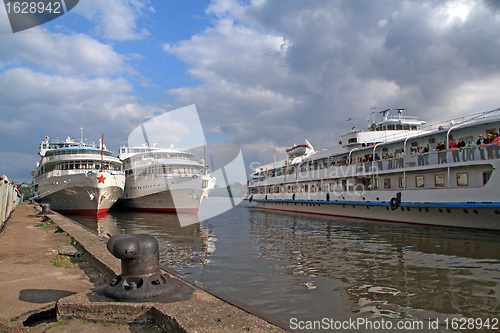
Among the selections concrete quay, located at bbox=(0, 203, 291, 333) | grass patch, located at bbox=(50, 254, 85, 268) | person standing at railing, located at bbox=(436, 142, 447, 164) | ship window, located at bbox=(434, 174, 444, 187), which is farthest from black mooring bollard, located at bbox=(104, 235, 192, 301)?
ship window, located at bbox=(434, 174, 444, 187)

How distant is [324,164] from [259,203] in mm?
18362

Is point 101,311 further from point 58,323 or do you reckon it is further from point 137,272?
point 137,272

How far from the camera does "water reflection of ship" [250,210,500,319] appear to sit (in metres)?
6.80

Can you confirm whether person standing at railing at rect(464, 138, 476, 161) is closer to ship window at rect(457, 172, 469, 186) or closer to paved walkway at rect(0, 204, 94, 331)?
ship window at rect(457, 172, 469, 186)

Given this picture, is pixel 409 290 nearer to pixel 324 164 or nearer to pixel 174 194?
pixel 324 164

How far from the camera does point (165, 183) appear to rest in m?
37.4

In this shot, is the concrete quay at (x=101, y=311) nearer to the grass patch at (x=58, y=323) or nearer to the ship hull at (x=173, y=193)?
the grass patch at (x=58, y=323)

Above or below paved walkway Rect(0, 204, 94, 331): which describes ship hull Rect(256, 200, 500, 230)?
below

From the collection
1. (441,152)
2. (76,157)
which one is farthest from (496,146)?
(76,157)

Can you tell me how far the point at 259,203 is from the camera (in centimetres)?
5209

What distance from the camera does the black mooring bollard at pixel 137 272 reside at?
4535 mm

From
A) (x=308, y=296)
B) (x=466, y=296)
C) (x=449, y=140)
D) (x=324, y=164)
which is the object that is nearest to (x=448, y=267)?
(x=466, y=296)

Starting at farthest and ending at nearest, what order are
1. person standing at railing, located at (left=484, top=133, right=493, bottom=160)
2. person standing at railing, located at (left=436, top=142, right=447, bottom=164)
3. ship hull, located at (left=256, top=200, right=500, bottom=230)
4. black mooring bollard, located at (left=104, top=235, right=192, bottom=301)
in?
1. person standing at railing, located at (left=436, top=142, right=447, bottom=164)
2. ship hull, located at (left=256, top=200, right=500, bottom=230)
3. person standing at railing, located at (left=484, top=133, right=493, bottom=160)
4. black mooring bollard, located at (left=104, top=235, right=192, bottom=301)

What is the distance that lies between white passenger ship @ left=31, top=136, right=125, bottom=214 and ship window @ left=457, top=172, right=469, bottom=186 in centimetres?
3162
